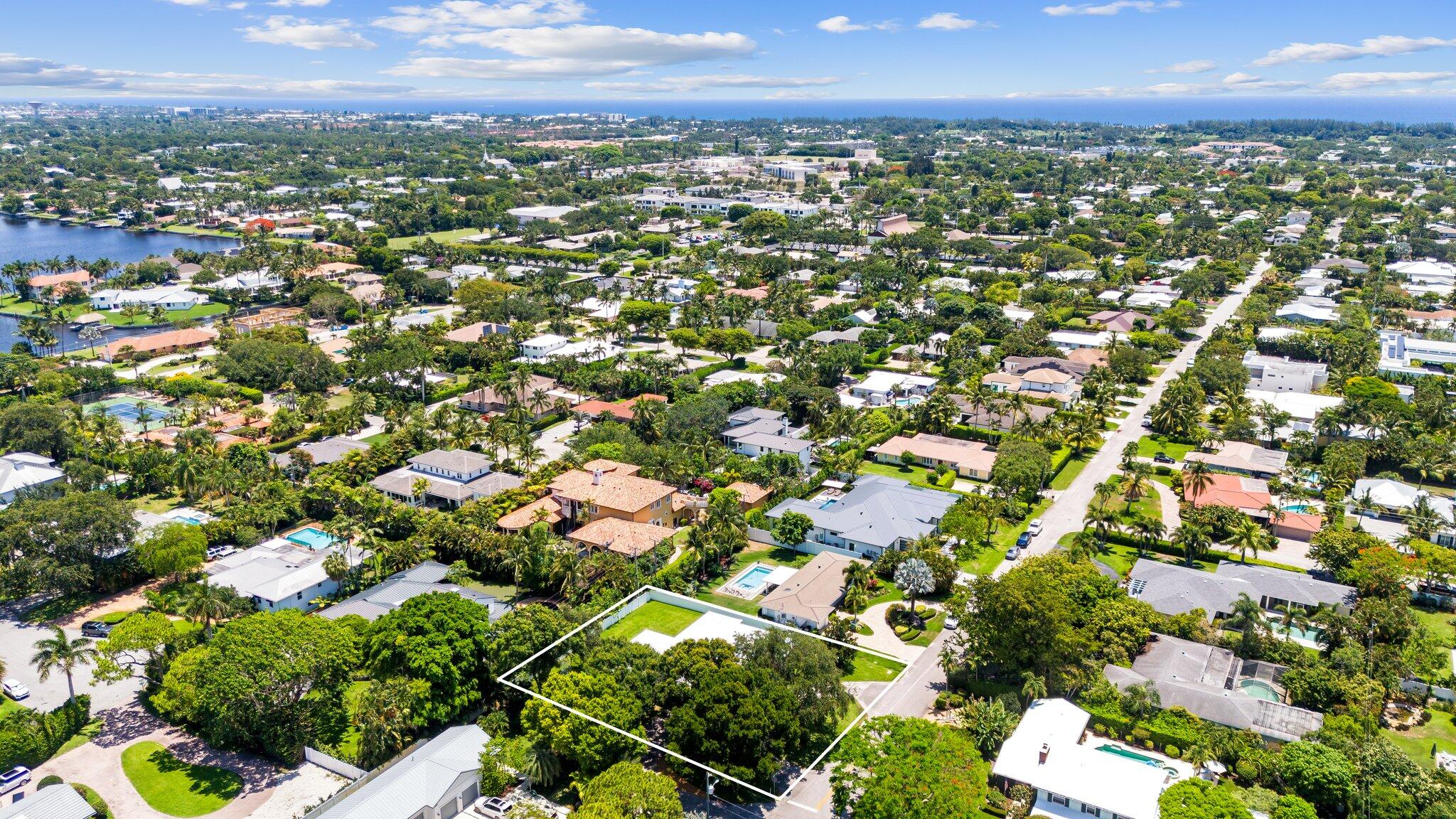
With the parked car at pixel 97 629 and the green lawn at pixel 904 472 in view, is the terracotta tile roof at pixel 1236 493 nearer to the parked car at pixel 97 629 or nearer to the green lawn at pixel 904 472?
the green lawn at pixel 904 472

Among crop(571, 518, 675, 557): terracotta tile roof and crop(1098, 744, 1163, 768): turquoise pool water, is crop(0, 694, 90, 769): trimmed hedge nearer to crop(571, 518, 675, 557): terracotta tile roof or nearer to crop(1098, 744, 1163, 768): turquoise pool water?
crop(571, 518, 675, 557): terracotta tile roof

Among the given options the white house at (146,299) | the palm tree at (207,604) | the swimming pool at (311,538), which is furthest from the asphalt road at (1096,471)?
the white house at (146,299)

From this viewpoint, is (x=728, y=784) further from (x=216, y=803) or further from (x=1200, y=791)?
(x=216, y=803)

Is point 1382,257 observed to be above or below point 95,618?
above

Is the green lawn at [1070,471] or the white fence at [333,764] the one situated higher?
the green lawn at [1070,471]

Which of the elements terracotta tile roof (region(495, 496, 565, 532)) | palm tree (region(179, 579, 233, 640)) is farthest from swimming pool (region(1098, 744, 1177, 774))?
palm tree (region(179, 579, 233, 640))

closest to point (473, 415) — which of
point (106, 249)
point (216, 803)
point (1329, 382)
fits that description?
point (216, 803)
